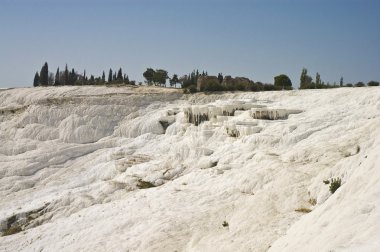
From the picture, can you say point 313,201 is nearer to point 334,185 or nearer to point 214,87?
point 334,185

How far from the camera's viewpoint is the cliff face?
9.78 m

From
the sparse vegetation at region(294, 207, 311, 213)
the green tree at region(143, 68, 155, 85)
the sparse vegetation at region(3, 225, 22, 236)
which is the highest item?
the green tree at region(143, 68, 155, 85)

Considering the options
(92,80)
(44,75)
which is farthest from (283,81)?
(44,75)

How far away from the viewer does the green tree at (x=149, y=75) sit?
214ft

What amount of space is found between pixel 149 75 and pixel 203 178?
49199 millimetres

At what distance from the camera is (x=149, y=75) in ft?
215

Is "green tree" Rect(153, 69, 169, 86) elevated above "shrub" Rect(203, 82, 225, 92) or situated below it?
above

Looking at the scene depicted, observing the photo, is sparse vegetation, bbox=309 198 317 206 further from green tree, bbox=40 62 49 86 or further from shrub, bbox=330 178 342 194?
green tree, bbox=40 62 49 86

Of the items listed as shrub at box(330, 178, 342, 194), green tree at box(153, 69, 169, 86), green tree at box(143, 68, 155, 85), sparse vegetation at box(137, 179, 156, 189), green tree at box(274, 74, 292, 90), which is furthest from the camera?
green tree at box(143, 68, 155, 85)

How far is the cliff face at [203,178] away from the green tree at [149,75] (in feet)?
100

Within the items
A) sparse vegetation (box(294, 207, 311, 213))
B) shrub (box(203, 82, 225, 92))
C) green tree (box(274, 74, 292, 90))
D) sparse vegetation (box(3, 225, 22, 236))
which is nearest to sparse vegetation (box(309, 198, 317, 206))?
sparse vegetation (box(294, 207, 311, 213))

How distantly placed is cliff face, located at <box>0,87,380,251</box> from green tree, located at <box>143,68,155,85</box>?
3057 centimetres

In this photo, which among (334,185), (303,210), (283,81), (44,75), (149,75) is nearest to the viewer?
(334,185)

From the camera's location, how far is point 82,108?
3734cm
